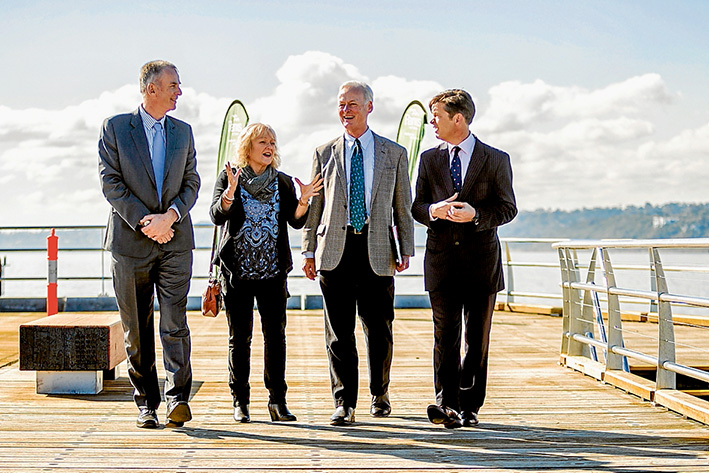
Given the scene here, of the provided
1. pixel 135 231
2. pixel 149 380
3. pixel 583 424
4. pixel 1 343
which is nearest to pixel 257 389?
pixel 149 380

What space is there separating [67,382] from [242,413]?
141 centimetres

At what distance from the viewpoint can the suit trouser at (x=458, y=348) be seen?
160 inches

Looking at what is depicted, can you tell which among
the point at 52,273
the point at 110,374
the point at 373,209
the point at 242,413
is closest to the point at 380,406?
the point at 242,413

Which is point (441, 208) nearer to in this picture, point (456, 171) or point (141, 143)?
point (456, 171)

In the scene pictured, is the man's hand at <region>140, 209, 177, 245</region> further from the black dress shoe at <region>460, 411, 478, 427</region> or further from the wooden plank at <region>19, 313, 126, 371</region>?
the black dress shoe at <region>460, 411, 478, 427</region>

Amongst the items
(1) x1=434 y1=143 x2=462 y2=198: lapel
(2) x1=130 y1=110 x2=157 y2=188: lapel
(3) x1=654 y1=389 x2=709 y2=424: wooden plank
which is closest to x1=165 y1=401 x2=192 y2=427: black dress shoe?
(2) x1=130 y1=110 x2=157 y2=188: lapel

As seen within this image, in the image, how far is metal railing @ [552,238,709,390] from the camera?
448cm

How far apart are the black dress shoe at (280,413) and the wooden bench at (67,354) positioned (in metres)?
1.29

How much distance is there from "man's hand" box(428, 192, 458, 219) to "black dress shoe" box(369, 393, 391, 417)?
100 centimetres

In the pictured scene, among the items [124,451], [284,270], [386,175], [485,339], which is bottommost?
[124,451]

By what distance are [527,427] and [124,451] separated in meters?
1.78

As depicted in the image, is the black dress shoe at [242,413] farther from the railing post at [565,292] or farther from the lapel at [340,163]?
the railing post at [565,292]

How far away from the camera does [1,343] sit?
26.2ft

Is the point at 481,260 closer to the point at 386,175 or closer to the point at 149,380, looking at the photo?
the point at 386,175
